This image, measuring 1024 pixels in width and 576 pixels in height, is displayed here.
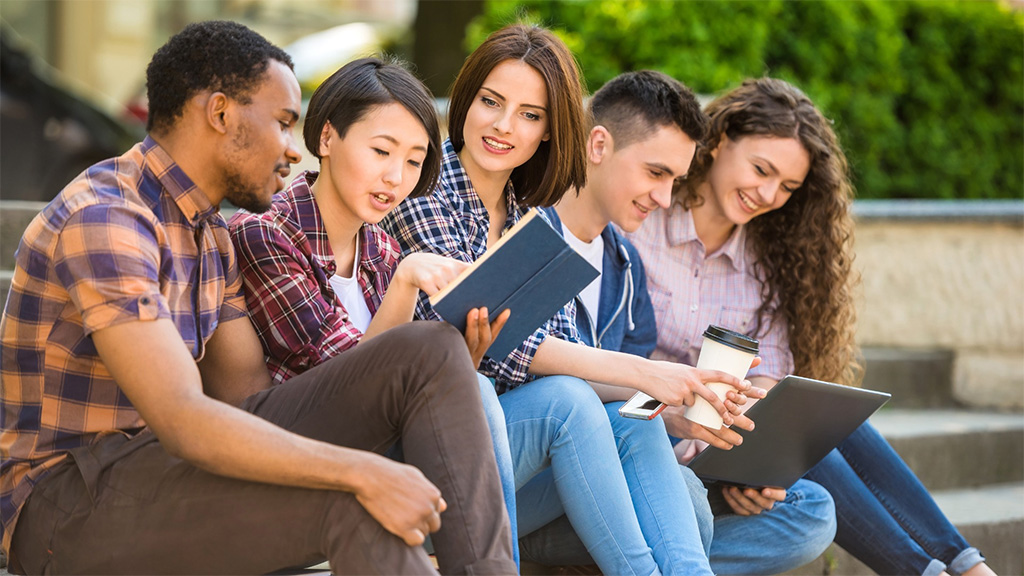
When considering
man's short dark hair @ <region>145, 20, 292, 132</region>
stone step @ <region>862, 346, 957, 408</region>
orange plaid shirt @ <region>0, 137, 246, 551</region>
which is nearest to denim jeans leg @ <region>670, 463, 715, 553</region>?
orange plaid shirt @ <region>0, 137, 246, 551</region>

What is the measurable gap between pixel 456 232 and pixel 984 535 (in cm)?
221

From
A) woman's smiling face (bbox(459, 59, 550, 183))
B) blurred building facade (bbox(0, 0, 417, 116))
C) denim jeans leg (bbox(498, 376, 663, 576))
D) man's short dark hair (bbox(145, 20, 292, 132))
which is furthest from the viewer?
blurred building facade (bbox(0, 0, 417, 116))

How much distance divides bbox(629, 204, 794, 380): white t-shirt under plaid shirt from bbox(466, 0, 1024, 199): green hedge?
183 cm

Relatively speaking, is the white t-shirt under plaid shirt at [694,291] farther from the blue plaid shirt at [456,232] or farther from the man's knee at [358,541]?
the man's knee at [358,541]

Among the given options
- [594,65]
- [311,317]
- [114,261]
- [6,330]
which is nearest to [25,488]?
[6,330]

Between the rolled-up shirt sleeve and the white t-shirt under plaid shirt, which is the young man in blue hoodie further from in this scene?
the rolled-up shirt sleeve

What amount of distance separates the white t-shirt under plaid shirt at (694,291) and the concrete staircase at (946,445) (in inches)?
29.4

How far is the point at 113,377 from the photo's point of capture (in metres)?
1.82

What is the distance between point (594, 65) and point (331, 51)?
4126mm

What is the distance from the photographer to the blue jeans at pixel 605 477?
2336mm

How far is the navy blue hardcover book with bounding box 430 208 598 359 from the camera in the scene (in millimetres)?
1959

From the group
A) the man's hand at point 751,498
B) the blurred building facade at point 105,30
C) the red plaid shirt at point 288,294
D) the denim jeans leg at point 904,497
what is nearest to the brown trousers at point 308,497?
the red plaid shirt at point 288,294

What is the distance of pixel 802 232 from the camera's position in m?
3.32

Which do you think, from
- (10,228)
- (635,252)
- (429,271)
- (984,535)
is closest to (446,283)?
(429,271)
